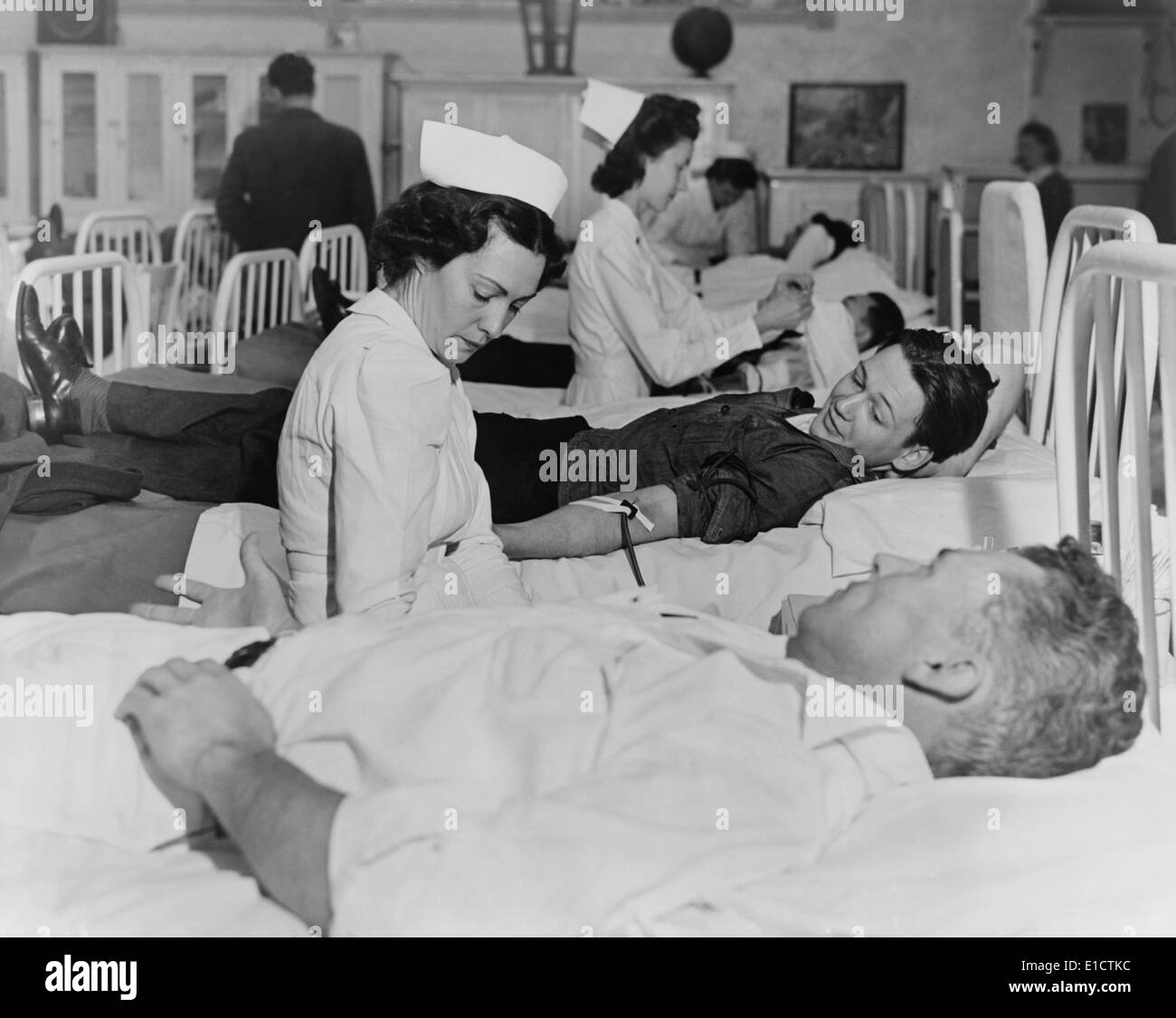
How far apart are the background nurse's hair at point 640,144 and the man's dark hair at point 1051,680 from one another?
2.10m

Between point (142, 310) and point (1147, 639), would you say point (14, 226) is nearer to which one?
point (142, 310)

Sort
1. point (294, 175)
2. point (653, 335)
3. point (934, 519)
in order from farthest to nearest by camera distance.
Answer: point (294, 175) → point (653, 335) → point (934, 519)

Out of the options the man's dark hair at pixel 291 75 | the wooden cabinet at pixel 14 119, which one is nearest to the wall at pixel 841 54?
the wooden cabinet at pixel 14 119

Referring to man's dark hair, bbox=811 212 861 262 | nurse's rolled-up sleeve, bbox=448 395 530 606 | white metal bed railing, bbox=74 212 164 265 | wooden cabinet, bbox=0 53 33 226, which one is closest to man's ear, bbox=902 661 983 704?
nurse's rolled-up sleeve, bbox=448 395 530 606

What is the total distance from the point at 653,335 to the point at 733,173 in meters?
3.13

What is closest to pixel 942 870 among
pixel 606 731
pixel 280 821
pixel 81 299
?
pixel 606 731

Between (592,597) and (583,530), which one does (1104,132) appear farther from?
(592,597)

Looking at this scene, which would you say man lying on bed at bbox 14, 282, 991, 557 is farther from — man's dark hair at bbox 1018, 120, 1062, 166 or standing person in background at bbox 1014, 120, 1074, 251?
man's dark hair at bbox 1018, 120, 1062, 166

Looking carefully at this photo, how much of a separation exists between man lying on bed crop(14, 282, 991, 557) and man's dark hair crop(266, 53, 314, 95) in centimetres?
263

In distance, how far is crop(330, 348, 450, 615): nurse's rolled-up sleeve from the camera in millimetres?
1476

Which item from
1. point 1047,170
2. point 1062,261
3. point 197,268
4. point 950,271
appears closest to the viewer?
point 1062,261

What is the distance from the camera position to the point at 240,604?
1.68m

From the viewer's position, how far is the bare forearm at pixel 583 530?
1.98 m
